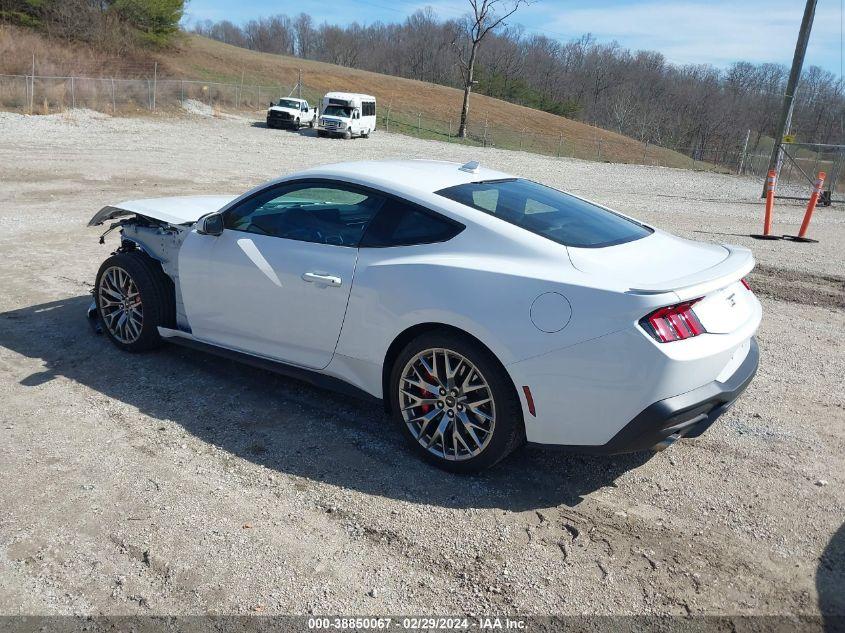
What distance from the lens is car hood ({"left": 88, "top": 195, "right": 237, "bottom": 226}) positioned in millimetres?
5359

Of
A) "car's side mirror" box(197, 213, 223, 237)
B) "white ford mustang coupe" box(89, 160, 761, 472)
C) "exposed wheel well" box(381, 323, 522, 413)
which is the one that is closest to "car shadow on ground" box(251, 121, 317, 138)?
"car's side mirror" box(197, 213, 223, 237)

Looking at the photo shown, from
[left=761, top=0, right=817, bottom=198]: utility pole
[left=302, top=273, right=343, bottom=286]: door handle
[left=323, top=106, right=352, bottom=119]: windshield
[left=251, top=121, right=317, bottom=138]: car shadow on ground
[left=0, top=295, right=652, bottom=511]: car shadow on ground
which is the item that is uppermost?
[left=761, top=0, right=817, bottom=198]: utility pole

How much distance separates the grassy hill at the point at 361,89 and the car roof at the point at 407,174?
32716mm

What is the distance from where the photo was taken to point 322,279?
4.25 m

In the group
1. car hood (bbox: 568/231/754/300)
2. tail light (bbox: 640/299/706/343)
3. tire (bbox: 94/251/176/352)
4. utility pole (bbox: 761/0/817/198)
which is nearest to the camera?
tail light (bbox: 640/299/706/343)

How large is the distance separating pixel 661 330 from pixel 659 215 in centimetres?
1380

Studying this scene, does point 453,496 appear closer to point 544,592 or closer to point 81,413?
point 544,592

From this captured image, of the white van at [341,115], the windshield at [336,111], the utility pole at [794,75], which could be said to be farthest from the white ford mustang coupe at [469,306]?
the windshield at [336,111]

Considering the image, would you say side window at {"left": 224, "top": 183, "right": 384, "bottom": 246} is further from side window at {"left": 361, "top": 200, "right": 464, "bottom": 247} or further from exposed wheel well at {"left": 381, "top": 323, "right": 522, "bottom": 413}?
exposed wheel well at {"left": 381, "top": 323, "right": 522, "bottom": 413}

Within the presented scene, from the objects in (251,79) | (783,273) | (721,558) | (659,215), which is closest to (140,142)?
(659,215)

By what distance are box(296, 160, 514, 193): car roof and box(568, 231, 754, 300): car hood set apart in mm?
1059

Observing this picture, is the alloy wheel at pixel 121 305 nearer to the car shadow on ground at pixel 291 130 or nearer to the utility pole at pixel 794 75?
the utility pole at pixel 794 75

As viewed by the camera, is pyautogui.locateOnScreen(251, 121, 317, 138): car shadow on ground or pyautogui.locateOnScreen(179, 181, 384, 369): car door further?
pyautogui.locateOnScreen(251, 121, 317, 138): car shadow on ground

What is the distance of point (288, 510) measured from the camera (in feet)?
11.8
